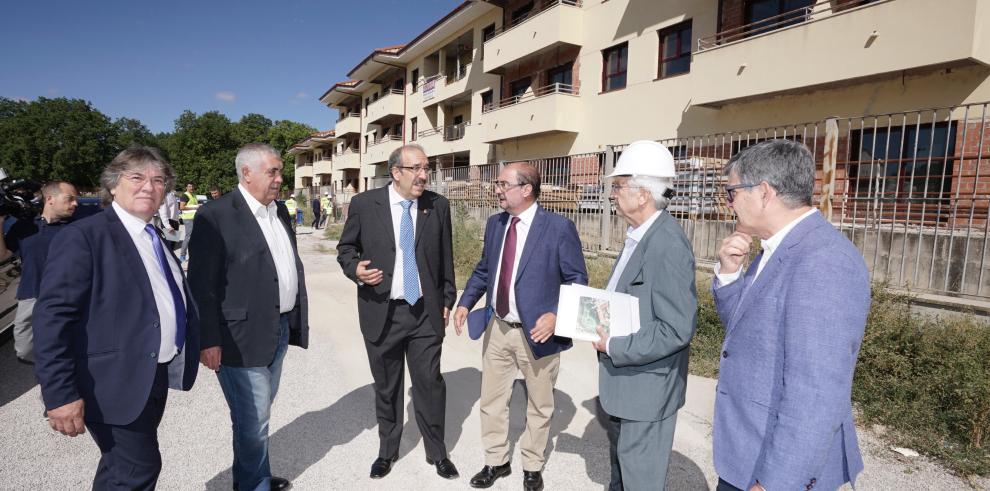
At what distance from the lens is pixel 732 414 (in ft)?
5.67

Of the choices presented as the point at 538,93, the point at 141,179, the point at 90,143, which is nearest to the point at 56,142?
the point at 90,143

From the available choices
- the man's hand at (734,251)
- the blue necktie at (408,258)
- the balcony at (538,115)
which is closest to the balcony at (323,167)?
the balcony at (538,115)

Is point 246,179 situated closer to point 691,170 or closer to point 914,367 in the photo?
point 914,367

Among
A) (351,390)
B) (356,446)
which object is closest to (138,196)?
(356,446)

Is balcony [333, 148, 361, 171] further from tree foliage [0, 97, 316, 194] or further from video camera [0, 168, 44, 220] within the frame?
video camera [0, 168, 44, 220]

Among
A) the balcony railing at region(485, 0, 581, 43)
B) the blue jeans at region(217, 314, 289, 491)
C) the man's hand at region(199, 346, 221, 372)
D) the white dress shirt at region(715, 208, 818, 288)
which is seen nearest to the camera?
the white dress shirt at region(715, 208, 818, 288)

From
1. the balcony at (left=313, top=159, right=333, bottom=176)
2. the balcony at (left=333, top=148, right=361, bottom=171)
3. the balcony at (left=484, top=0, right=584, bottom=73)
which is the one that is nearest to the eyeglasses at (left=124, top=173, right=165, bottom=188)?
the balcony at (left=484, top=0, right=584, bottom=73)

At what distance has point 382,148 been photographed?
31703 millimetres

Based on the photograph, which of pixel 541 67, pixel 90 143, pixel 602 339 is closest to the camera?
pixel 602 339

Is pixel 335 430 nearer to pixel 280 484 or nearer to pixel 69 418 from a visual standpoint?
pixel 280 484

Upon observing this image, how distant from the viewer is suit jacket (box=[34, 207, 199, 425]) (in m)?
1.91

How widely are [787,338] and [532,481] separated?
2189 mm

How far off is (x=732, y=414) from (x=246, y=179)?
2.82 meters

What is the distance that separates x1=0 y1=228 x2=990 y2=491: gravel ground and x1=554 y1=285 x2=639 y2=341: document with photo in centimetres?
154
